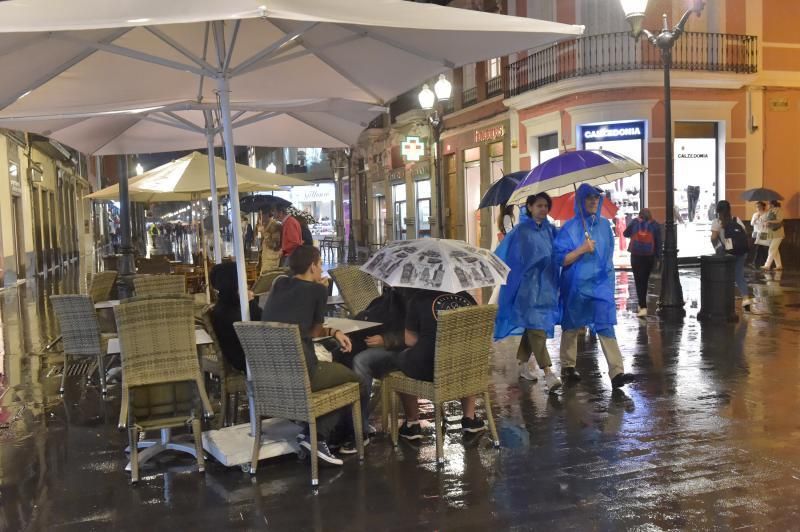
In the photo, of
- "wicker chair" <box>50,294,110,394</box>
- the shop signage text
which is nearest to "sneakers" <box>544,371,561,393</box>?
"wicker chair" <box>50,294,110,394</box>

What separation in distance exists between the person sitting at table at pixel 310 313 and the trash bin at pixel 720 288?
7.09 m

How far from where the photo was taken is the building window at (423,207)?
30719 millimetres

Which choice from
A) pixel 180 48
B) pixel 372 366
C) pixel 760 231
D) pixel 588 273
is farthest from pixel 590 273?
pixel 760 231

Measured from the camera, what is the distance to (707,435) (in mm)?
5324

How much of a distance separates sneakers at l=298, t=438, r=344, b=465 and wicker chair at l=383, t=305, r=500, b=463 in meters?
0.60

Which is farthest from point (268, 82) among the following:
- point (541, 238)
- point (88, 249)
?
point (88, 249)

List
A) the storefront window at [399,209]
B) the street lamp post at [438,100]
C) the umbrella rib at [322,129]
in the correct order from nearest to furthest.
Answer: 1. the umbrella rib at [322,129]
2. the street lamp post at [438,100]
3. the storefront window at [399,209]

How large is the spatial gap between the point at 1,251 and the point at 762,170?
2117 centimetres

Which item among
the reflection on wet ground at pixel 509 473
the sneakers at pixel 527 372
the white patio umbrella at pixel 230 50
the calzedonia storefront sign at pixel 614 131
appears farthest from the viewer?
the calzedonia storefront sign at pixel 614 131

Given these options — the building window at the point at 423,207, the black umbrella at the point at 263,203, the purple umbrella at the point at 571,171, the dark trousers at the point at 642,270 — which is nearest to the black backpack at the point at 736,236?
the dark trousers at the point at 642,270

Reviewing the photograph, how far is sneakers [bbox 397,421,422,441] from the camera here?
17.7 feet

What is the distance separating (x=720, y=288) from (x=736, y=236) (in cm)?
83

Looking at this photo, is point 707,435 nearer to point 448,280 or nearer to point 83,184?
point 448,280

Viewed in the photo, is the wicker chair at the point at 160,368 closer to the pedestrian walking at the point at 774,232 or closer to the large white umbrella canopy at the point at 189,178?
the large white umbrella canopy at the point at 189,178
